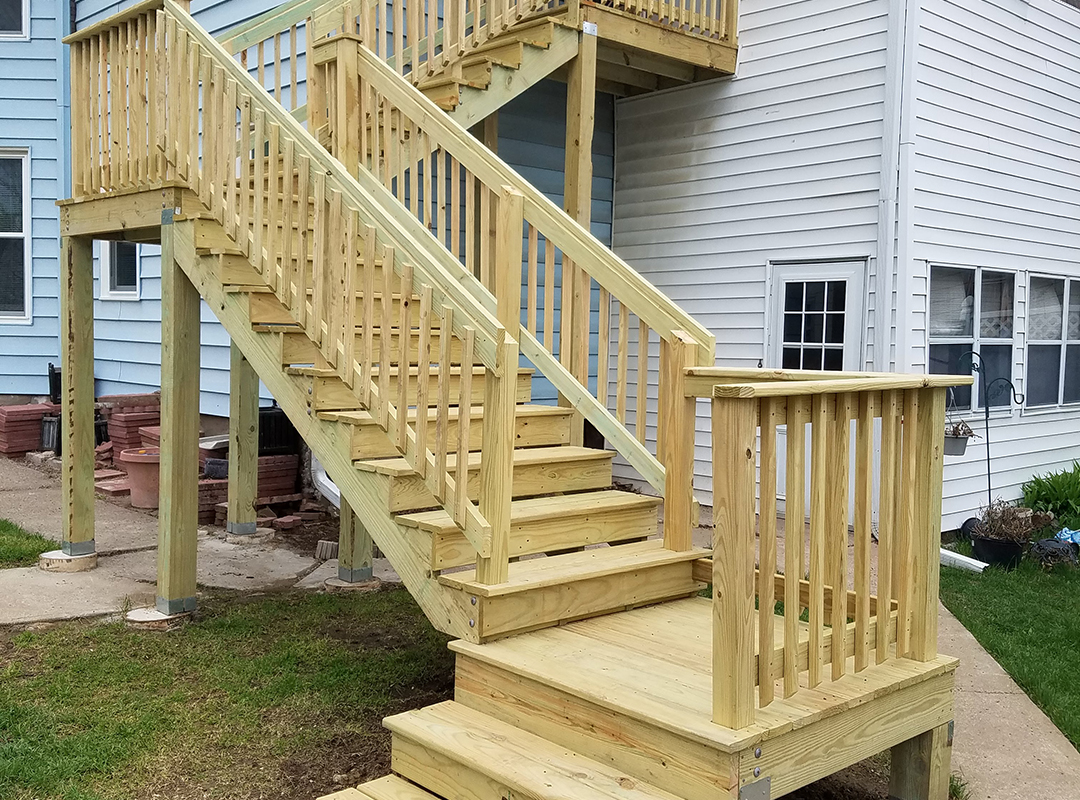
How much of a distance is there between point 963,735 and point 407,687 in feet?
7.59

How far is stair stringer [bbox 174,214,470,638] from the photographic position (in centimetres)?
382

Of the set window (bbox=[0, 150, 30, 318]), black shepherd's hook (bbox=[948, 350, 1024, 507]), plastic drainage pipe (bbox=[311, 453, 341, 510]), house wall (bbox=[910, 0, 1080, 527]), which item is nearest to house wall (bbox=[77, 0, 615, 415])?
window (bbox=[0, 150, 30, 318])

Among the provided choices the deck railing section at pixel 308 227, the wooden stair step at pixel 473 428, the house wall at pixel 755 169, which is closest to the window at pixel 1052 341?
the house wall at pixel 755 169

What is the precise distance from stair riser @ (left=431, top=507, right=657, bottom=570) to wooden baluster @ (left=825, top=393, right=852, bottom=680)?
1.40 metres

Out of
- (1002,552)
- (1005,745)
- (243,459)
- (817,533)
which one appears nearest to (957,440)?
(1002,552)

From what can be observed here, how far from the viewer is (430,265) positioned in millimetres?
3742

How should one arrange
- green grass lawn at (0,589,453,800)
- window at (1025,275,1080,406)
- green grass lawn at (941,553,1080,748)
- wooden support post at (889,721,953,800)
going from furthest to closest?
window at (1025,275,1080,406)
green grass lawn at (941,553,1080,748)
green grass lawn at (0,589,453,800)
wooden support post at (889,721,953,800)

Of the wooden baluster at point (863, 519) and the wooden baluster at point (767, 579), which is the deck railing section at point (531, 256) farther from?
the wooden baluster at point (767, 579)

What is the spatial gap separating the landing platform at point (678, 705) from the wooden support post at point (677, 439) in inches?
23.4

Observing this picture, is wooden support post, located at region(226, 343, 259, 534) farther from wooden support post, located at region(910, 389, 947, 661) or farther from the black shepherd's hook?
the black shepherd's hook

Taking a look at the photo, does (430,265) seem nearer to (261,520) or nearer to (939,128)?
(261,520)

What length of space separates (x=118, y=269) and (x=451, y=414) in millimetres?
6995

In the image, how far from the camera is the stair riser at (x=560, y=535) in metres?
3.89

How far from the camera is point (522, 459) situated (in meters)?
4.77
